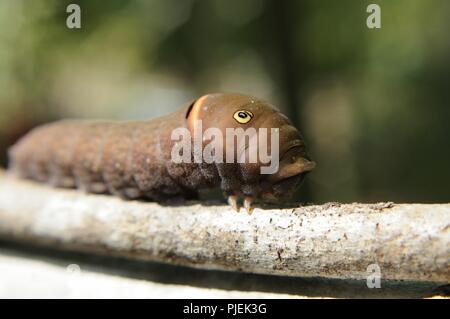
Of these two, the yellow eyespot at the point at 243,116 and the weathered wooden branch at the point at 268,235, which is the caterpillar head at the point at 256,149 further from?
the weathered wooden branch at the point at 268,235

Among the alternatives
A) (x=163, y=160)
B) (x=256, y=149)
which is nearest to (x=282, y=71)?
(x=163, y=160)

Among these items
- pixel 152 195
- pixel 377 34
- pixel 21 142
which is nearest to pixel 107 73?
pixel 21 142

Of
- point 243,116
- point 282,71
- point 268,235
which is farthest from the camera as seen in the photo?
point 282,71

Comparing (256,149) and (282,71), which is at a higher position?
(282,71)

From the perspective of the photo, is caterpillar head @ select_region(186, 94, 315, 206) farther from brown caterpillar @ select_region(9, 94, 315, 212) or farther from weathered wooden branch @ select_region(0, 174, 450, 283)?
weathered wooden branch @ select_region(0, 174, 450, 283)

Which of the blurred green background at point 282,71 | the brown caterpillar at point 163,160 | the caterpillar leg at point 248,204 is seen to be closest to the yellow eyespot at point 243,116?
the brown caterpillar at point 163,160

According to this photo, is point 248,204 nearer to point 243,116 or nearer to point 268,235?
point 268,235
